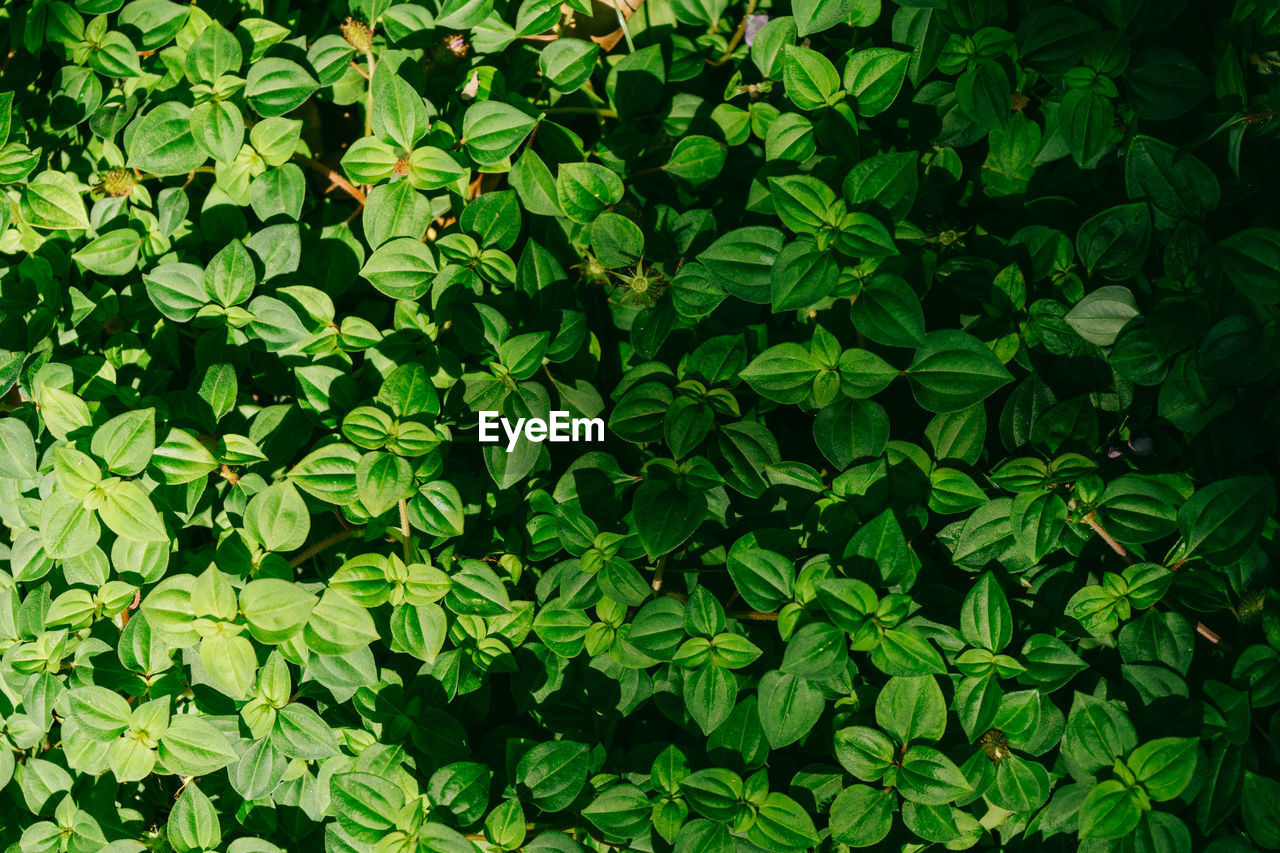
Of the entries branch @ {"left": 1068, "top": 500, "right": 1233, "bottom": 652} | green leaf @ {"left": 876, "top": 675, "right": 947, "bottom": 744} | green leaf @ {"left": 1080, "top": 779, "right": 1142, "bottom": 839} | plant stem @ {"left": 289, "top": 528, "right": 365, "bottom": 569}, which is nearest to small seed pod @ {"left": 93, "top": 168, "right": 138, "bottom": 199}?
plant stem @ {"left": 289, "top": 528, "right": 365, "bottom": 569}

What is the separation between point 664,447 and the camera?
71.1 inches

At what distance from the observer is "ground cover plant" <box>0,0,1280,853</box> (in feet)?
4.98

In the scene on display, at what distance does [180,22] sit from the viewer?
76.0 inches

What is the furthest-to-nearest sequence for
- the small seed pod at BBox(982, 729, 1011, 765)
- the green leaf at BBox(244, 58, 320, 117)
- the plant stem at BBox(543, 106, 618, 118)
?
the plant stem at BBox(543, 106, 618, 118)
the green leaf at BBox(244, 58, 320, 117)
the small seed pod at BBox(982, 729, 1011, 765)

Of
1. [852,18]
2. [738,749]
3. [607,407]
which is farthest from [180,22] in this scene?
[738,749]

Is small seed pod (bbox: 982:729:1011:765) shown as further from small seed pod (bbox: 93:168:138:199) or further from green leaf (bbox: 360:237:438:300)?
small seed pod (bbox: 93:168:138:199)

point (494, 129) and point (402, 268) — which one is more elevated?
point (494, 129)

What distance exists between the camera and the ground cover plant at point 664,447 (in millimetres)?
1518

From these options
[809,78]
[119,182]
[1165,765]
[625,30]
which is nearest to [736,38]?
[625,30]

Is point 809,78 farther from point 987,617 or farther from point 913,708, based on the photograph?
point 913,708

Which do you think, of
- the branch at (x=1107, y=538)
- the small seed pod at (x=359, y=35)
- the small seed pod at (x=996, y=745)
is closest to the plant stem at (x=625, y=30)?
the small seed pod at (x=359, y=35)

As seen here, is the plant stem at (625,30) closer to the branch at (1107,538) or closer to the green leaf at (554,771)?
the branch at (1107,538)

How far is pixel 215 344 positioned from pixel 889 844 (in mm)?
1726

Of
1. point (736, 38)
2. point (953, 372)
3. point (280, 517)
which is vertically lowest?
point (280, 517)
